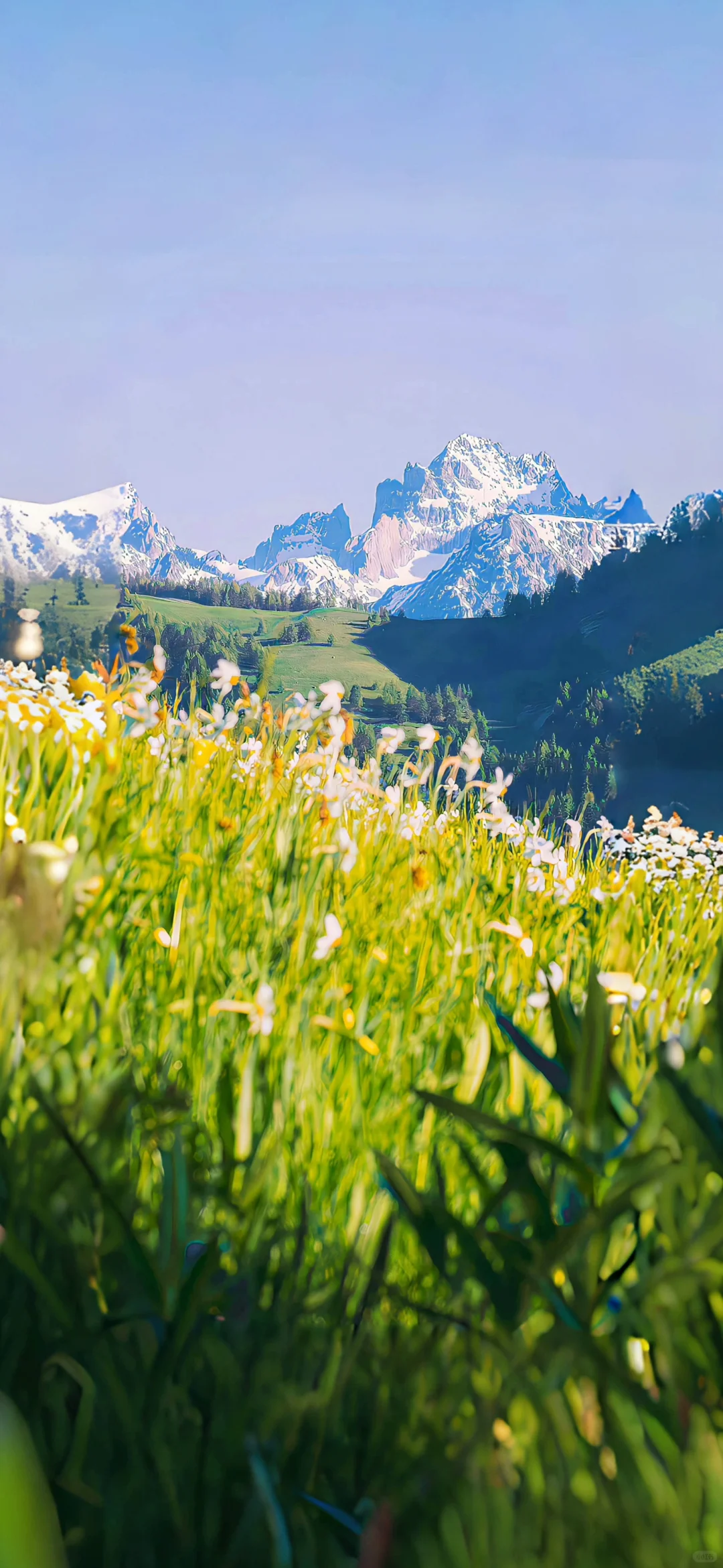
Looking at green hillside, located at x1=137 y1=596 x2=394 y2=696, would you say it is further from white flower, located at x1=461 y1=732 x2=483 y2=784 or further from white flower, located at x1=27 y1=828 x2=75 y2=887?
white flower, located at x1=27 y1=828 x2=75 y2=887

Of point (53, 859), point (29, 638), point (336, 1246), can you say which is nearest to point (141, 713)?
point (29, 638)

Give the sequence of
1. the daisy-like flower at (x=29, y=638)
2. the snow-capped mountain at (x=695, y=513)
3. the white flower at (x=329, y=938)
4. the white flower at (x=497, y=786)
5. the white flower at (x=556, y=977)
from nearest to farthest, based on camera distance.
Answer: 1. the white flower at (x=556, y=977)
2. the white flower at (x=329, y=938)
3. the daisy-like flower at (x=29, y=638)
4. the white flower at (x=497, y=786)
5. the snow-capped mountain at (x=695, y=513)

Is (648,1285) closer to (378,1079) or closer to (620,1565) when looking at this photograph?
(620,1565)

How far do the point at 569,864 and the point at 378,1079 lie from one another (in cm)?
281

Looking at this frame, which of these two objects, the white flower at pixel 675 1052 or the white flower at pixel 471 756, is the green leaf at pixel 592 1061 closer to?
the white flower at pixel 675 1052

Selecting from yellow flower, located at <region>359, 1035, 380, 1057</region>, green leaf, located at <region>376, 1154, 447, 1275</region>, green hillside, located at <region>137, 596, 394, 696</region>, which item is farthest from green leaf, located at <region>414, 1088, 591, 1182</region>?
green hillside, located at <region>137, 596, 394, 696</region>

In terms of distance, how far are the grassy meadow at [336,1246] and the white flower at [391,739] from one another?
5.23 feet

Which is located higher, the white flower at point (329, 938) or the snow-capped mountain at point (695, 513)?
the snow-capped mountain at point (695, 513)

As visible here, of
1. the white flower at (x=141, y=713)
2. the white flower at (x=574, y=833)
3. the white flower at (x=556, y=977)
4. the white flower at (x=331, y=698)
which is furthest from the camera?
the white flower at (x=574, y=833)

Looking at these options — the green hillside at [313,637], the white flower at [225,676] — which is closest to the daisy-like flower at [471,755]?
the white flower at [225,676]

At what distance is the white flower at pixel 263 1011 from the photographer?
1.77m

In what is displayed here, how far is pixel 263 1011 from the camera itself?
179 centimetres

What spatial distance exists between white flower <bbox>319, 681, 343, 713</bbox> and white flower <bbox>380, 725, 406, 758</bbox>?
0.27 meters

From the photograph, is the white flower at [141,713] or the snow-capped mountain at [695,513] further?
the snow-capped mountain at [695,513]
